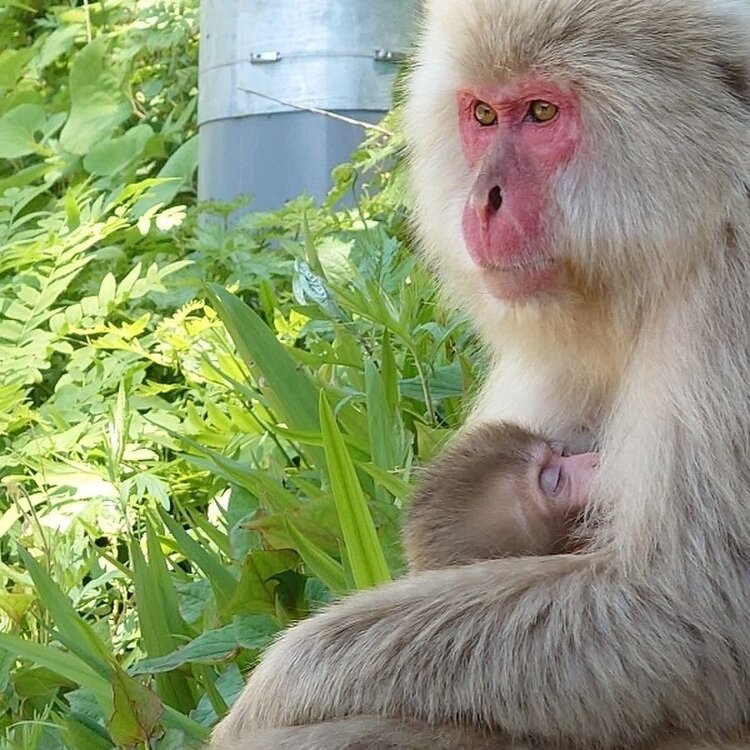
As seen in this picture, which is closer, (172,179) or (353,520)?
(353,520)

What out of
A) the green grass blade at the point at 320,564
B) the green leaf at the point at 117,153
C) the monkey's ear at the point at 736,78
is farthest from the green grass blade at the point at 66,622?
the green leaf at the point at 117,153

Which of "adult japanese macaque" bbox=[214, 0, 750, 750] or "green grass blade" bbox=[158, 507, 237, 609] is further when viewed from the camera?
"green grass blade" bbox=[158, 507, 237, 609]

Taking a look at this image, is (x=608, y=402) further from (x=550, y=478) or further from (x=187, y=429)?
(x=187, y=429)

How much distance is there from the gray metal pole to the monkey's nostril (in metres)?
2.78

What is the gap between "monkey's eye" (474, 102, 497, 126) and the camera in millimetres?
2842

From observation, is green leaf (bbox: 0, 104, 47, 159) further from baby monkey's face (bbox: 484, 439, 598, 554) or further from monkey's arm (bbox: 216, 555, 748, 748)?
monkey's arm (bbox: 216, 555, 748, 748)

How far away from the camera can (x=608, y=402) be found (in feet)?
9.61

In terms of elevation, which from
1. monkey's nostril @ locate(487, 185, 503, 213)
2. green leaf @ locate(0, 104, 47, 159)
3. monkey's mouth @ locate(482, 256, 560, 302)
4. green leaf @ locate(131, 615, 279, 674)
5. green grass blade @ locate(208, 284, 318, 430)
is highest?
green leaf @ locate(0, 104, 47, 159)

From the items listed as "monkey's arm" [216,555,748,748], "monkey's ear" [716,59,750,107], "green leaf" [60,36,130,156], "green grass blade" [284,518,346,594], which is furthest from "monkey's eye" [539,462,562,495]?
"green leaf" [60,36,130,156]

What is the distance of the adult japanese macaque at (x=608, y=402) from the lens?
2.35 metres

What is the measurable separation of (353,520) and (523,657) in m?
0.74

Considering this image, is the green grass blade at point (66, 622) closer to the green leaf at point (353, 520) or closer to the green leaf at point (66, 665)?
the green leaf at point (66, 665)

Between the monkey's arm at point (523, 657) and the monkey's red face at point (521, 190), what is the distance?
54 centimetres

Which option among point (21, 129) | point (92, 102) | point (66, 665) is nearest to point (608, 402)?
point (66, 665)
